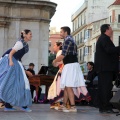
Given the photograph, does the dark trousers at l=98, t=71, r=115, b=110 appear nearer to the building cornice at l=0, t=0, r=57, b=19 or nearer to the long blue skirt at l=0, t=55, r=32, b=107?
the long blue skirt at l=0, t=55, r=32, b=107

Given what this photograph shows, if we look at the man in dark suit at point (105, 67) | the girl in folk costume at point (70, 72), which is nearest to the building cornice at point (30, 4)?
the girl in folk costume at point (70, 72)

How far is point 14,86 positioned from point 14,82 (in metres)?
0.09

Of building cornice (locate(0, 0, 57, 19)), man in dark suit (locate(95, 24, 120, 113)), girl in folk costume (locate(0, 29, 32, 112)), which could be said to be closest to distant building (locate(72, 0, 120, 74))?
building cornice (locate(0, 0, 57, 19))

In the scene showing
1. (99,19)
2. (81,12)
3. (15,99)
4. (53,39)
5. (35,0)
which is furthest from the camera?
(53,39)

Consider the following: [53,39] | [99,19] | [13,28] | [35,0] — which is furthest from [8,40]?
[53,39]

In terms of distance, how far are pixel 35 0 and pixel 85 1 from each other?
7084 cm

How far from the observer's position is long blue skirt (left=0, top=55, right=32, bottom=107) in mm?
11281

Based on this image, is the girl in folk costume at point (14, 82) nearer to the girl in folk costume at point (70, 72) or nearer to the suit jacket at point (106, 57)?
the girl in folk costume at point (70, 72)

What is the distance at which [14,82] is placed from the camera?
11.4m

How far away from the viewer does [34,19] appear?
20156 mm

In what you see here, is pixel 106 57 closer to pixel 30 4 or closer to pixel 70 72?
pixel 70 72

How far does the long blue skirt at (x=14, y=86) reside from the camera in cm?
1128

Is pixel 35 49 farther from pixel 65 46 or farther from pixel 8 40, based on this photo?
pixel 65 46

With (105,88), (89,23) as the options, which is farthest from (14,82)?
(89,23)
